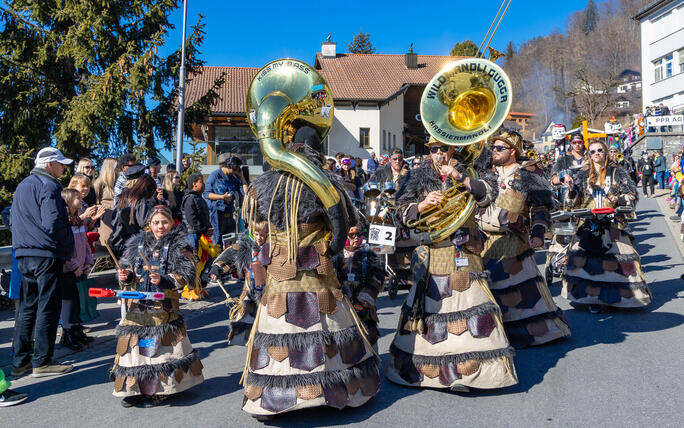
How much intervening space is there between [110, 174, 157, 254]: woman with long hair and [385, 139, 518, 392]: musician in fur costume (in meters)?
3.59

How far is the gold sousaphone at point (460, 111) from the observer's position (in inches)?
168

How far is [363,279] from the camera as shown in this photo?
499 cm

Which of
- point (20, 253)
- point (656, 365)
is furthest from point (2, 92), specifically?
point (656, 365)

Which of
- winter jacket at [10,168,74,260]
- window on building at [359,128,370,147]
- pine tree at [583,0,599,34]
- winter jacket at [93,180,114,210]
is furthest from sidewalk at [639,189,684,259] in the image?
pine tree at [583,0,599,34]

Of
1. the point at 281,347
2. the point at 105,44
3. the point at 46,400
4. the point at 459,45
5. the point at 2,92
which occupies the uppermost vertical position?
the point at 459,45

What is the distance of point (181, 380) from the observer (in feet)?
14.5

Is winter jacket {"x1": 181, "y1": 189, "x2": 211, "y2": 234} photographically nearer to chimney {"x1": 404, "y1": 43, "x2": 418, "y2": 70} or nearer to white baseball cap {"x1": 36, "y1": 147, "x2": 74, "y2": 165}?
white baseball cap {"x1": 36, "y1": 147, "x2": 74, "y2": 165}

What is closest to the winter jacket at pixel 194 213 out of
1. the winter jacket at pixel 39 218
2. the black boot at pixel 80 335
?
the black boot at pixel 80 335

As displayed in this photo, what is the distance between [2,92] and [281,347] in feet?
48.1

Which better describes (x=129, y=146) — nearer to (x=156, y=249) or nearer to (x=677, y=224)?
(x=156, y=249)

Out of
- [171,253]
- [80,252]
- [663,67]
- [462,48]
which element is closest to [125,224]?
[80,252]

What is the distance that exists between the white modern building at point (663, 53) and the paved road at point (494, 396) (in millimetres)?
38263

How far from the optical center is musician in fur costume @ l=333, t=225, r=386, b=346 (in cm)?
452

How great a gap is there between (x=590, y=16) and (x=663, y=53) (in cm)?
7412
